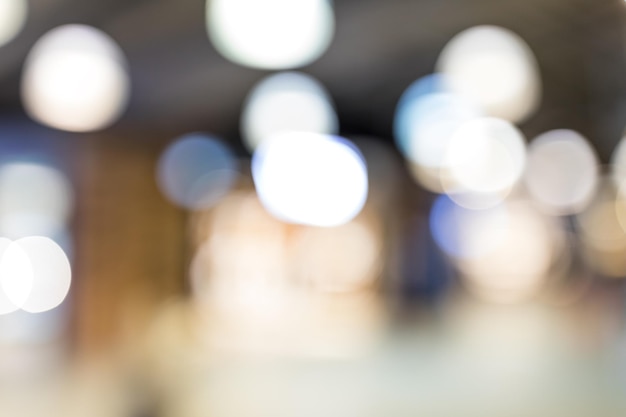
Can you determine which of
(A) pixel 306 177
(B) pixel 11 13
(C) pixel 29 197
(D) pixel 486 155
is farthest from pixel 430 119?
(C) pixel 29 197

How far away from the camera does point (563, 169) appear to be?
4.45m

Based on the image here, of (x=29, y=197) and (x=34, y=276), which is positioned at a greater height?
(x=29, y=197)

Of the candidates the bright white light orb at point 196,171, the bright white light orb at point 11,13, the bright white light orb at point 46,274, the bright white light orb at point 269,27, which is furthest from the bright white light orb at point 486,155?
the bright white light orb at point 46,274

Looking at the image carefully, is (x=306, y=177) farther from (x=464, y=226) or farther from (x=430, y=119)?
(x=464, y=226)

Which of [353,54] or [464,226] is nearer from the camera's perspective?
[353,54]

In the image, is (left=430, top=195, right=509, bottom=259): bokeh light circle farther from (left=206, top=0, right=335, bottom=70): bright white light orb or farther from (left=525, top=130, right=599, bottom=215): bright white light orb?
(left=206, top=0, right=335, bottom=70): bright white light orb

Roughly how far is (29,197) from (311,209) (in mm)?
2168

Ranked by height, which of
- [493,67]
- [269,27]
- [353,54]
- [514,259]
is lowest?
[514,259]

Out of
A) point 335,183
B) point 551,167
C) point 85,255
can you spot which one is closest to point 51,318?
point 85,255

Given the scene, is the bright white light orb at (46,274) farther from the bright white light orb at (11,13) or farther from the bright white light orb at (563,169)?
the bright white light orb at (563,169)

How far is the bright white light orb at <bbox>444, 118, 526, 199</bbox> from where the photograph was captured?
3.60m

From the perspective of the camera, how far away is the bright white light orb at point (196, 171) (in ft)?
18.6

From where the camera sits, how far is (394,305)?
6.71 meters

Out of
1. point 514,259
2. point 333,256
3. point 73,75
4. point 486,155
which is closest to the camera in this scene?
point 73,75
